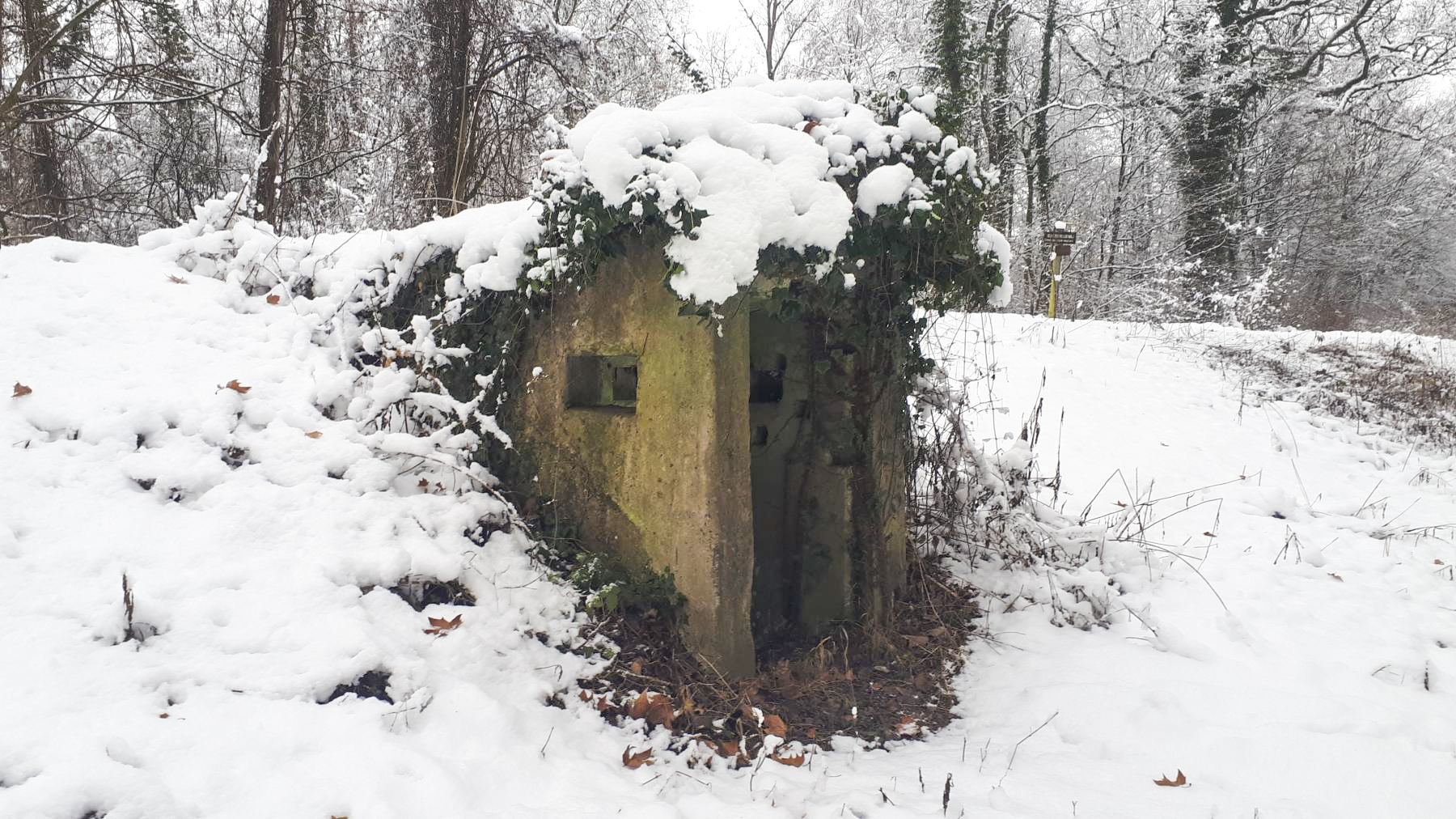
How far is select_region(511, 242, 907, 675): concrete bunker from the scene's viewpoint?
284 cm

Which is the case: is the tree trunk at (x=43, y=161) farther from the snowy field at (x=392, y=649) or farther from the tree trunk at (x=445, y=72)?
the snowy field at (x=392, y=649)

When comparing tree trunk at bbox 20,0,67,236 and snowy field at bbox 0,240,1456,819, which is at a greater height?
tree trunk at bbox 20,0,67,236

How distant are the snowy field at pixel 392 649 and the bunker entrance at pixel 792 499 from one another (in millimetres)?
745

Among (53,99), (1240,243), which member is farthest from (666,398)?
(1240,243)

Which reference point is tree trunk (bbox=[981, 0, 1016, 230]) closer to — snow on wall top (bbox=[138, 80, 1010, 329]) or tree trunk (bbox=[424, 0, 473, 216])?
tree trunk (bbox=[424, 0, 473, 216])

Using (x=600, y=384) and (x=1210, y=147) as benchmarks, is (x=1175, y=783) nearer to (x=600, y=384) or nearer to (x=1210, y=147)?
(x=600, y=384)

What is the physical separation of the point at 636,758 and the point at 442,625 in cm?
83

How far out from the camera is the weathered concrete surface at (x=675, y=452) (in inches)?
111

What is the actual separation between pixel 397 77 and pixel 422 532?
683 centimetres

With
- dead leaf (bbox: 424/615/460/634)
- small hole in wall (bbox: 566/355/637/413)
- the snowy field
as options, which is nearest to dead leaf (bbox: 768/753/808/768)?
the snowy field

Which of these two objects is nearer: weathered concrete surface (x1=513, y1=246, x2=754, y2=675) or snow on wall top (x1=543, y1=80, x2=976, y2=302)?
snow on wall top (x1=543, y1=80, x2=976, y2=302)

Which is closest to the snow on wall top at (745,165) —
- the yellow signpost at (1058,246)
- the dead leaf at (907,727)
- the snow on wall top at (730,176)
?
the snow on wall top at (730,176)

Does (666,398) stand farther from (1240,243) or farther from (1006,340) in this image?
(1240,243)

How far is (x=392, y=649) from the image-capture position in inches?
96.4
